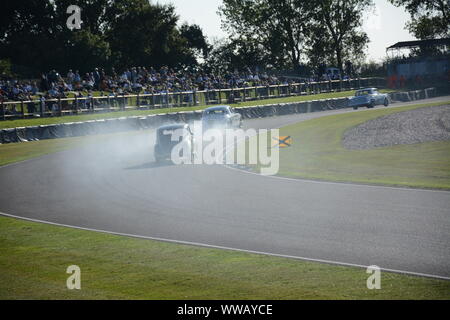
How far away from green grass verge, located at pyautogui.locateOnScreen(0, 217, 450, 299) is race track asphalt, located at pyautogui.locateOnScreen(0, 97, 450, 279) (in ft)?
2.03

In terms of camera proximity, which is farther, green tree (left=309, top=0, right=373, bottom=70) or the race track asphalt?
green tree (left=309, top=0, right=373, bottom=70)

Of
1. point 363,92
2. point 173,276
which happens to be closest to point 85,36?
point 363,92

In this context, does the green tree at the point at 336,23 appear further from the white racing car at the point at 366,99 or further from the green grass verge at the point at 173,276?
the green grass verge at the point at 173,276

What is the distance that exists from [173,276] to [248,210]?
5.24 metres

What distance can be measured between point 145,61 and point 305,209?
5452cm

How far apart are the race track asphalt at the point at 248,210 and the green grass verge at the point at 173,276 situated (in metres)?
0.62

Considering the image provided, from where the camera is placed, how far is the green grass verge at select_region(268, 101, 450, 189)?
18688 mm

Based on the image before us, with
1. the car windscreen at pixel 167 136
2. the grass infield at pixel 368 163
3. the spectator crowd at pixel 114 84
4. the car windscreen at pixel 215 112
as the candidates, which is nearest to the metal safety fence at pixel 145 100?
the spectator crowd at pixel 114 84

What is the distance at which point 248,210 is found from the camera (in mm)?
14672

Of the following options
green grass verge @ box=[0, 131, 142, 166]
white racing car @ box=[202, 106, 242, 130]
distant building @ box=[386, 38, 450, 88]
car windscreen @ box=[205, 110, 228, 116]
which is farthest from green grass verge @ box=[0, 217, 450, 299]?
distant building @ box=[386, 38, 450, 88]

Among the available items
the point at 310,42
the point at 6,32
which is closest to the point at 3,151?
the point at 6,32

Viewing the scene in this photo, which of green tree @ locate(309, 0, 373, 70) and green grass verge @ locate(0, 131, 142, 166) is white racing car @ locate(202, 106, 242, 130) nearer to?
green grass verge @ locate(0, 131, 142, 166)

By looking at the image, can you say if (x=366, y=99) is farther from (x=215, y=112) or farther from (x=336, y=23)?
(x=336, y=23)
